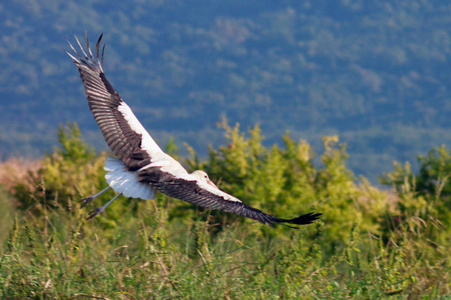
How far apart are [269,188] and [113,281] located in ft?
12.5

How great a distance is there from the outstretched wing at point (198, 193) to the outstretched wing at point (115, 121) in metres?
0.23

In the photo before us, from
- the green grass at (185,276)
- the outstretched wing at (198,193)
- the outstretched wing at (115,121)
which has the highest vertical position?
the outstretched wing at (115,121)

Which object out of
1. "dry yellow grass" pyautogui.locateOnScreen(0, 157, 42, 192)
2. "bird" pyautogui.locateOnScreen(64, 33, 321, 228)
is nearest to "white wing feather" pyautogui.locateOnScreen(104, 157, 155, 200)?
"bird" pyautogui.locateOnScreen(64, 33, 321, 228)

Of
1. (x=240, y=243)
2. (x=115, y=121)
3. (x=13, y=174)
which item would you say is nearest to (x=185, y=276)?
(x=240, y=243)

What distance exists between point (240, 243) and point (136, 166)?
1.13 m

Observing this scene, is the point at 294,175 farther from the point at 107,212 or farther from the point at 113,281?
the point at 113,281

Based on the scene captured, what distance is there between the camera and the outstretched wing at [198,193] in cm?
366

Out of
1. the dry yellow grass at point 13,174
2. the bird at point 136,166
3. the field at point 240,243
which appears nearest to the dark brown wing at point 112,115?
the bird at point 136,166

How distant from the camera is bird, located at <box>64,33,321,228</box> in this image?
375 centimetres

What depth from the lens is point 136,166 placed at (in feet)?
14.4

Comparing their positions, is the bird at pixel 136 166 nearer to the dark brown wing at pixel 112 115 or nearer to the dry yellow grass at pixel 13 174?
the dark brown wing at pixel 112 115

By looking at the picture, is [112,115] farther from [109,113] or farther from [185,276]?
[185,276]

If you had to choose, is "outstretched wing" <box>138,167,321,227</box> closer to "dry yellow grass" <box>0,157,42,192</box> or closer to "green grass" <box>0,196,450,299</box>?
"green grass" <box>0,196,450,299</box>

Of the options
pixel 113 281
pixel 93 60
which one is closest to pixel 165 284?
pixel 113 281
